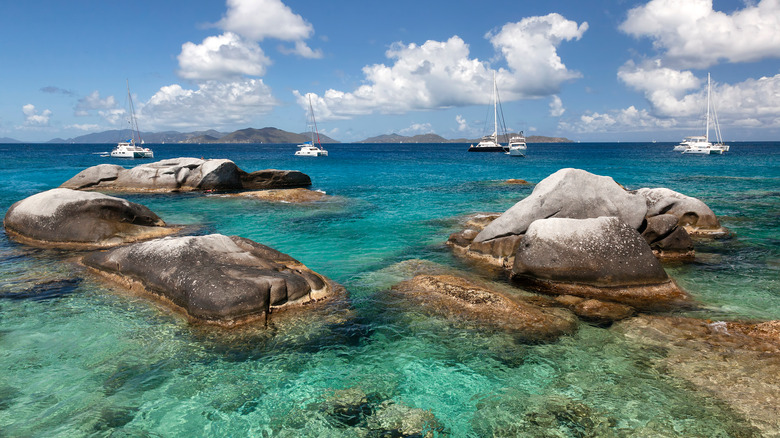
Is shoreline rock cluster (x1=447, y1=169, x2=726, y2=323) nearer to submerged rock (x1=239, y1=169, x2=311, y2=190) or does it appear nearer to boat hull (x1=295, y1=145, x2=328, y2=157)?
submerged rock (x1=239, y1=169, x2=311, y2=190)

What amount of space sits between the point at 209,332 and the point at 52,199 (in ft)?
41.3

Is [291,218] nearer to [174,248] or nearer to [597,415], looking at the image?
[174,248]

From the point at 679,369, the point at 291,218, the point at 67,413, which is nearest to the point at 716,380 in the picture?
the point at 679,369

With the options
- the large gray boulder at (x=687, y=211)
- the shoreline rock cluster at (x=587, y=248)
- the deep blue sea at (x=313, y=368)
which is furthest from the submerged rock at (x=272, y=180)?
the large gray boulder at (x=687, y=211)

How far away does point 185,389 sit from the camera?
7461 millimetres

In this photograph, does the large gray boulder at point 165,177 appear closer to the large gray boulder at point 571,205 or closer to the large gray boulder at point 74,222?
the large gray boulder at point 74,222

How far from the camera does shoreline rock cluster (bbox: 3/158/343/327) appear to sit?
9844 millimetres

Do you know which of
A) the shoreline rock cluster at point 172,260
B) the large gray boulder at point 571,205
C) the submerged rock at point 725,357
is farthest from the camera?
the large gray boulder at point 571,205

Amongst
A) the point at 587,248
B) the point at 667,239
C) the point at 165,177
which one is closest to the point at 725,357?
the point at 587,248

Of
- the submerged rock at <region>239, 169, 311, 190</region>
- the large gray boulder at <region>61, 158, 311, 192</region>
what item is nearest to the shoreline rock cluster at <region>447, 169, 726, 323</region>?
Answer: the large gray boulder at <region>61, 158, 311, 192</region>

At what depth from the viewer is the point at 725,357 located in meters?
8.15

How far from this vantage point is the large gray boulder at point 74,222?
1631 centimetres

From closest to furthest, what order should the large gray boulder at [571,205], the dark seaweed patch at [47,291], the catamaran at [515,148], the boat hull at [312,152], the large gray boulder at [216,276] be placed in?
the large gray boulder at [216,276], the dark seaweed patch at [47,291], the large gray boulder at [571,205], the boat hull at [312,152], the catamaran at [515,148]

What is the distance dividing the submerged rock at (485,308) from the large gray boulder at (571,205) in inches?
142
